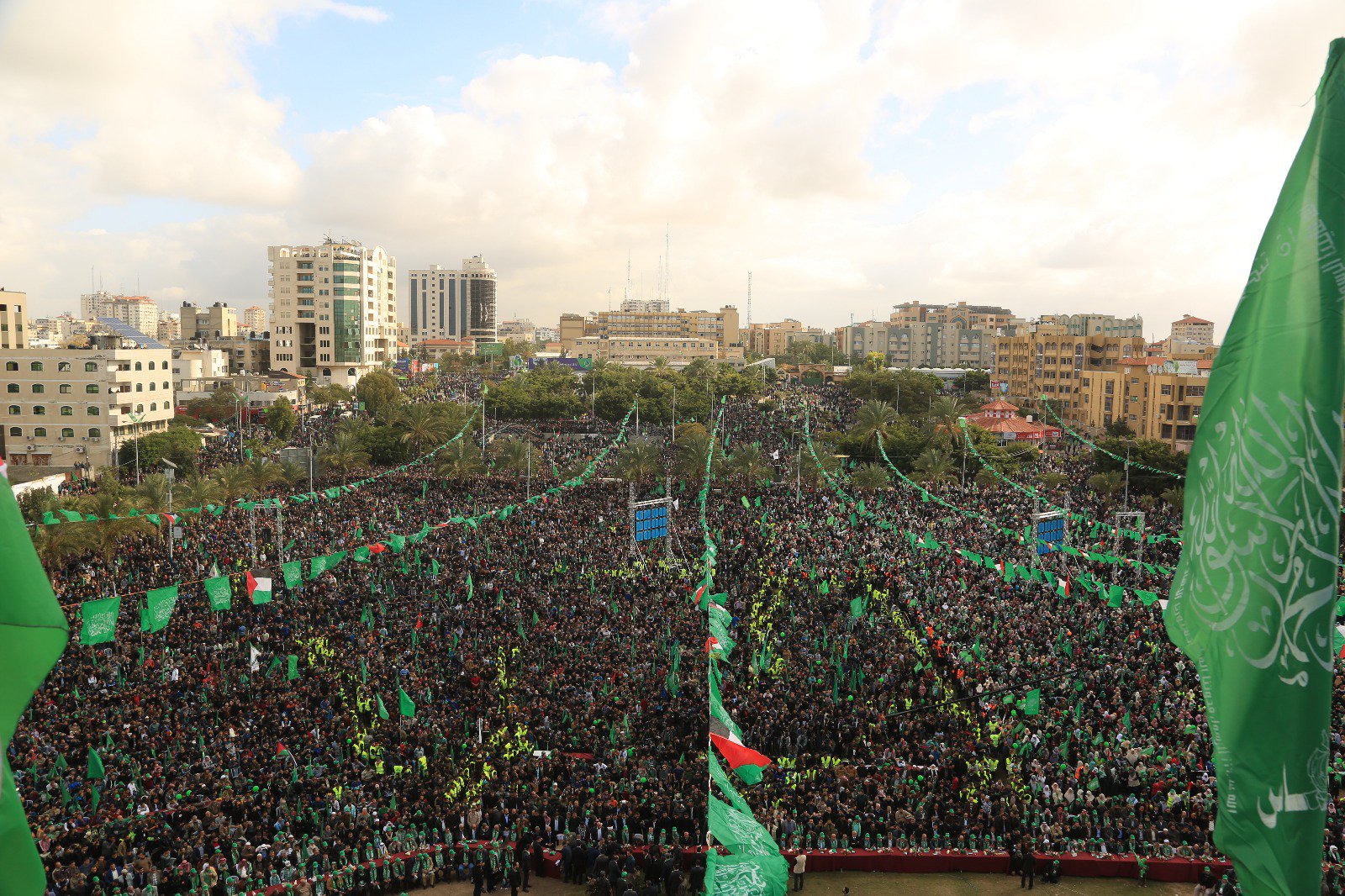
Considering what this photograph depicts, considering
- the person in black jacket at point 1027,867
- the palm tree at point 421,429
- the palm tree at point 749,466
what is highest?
the palm tree at point 421,429

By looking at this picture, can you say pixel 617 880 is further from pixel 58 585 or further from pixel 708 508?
pixel 708 508

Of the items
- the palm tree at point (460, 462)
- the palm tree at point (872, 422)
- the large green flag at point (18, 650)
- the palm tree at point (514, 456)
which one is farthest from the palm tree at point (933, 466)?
the large green flag at point (18, 650)

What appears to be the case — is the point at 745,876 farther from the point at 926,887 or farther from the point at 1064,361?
the point at 1064,361

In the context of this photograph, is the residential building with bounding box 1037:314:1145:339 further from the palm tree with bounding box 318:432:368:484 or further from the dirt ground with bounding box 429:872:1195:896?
the dirt ground with bounding box 429:872:1195:896

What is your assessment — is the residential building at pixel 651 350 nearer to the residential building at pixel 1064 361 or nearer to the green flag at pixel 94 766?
the residential building at pixel 1064 361

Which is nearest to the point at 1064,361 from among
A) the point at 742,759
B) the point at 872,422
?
the point at 872,422

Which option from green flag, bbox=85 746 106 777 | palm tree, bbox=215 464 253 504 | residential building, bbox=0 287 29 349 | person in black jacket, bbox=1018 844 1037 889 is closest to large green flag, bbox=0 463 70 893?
green flag, bbox=85 746 106 777

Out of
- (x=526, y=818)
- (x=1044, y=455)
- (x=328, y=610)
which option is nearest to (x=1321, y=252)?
(x=526, y=818)
